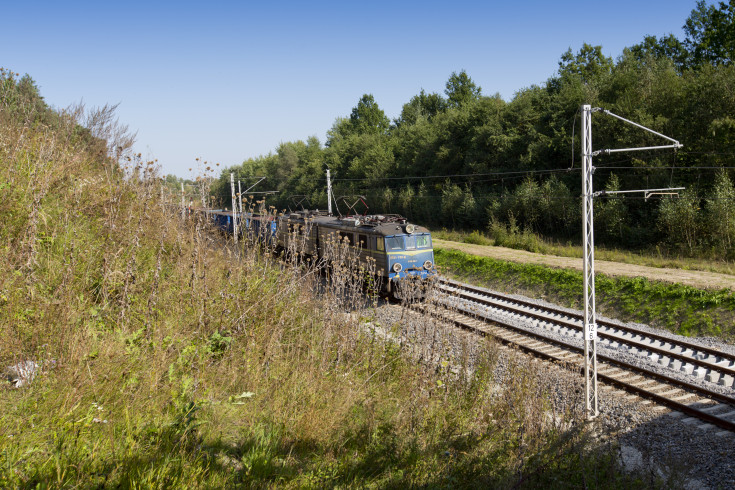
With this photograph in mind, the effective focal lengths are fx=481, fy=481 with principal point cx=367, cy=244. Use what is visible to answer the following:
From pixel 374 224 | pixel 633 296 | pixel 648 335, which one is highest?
pixel 374 224

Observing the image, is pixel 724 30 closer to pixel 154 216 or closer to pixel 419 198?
pixel 419 198

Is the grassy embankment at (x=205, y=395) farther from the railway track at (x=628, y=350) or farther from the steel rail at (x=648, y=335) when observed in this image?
the steel rail at (x=648, y=335)

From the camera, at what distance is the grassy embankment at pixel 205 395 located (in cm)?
349

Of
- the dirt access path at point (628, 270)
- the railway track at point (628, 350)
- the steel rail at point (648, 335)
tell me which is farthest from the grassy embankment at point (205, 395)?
the dirt access path at point (628, 270)

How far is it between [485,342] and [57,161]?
8659mm

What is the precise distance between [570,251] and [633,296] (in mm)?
8225

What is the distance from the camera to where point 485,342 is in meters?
10.5

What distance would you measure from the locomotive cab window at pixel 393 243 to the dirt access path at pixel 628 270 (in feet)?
24.3

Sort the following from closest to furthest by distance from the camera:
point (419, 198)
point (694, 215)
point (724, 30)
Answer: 1. point (694, 215)
2. point (724, 30)
3. point (419, 198)

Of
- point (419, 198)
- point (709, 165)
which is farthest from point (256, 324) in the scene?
point (419, 198)

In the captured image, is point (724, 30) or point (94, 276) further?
point (724, 30)

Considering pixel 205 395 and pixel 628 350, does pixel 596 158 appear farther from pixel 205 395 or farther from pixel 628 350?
pixel 205 395

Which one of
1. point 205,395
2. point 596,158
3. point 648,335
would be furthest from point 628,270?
point 205,395

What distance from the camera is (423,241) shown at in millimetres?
16312
